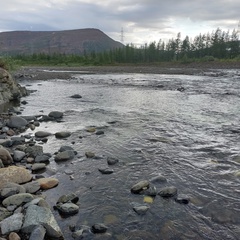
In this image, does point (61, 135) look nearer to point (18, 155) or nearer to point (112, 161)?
point (18, 155)

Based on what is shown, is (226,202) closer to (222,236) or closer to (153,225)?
(222,236)

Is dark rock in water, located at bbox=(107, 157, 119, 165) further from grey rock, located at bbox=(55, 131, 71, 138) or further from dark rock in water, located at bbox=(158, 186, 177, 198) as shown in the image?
grey rock, located at bbox=(55, 131, 71, 138)

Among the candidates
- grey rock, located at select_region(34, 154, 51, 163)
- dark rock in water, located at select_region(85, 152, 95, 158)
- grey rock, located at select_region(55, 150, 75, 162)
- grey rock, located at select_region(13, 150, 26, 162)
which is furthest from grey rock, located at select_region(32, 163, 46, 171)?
dark rock in water, located at select_region(85, 152, 95, 158)

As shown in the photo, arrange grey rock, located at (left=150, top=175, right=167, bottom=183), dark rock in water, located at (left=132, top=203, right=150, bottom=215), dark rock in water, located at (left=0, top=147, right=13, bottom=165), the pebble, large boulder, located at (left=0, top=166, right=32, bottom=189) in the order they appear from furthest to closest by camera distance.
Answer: dark rock in water, located at (left=0, top=147, right=13, bottom=165), grey rock, located at (left=150, top=175, right=167, bottom=183), the pebble, large boulder, located at (left=0, top=166, right=32, bottom=189), dark rock in water, located at (left=132, top=203, right=150, bottom=215)

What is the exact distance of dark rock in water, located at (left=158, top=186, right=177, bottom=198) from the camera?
805cm

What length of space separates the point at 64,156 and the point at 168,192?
473cm

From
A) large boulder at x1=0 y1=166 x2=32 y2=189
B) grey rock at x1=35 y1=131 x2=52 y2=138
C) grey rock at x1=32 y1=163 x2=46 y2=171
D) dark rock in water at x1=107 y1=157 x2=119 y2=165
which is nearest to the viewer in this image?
large boulder at x1=0 y1=166 x2=32 y2=189

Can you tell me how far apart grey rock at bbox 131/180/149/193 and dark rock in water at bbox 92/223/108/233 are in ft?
6.51

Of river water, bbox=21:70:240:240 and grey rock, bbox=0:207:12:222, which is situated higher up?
grey rock, bbox=0:207:12:222

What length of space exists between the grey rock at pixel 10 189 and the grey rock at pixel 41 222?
4.42ft

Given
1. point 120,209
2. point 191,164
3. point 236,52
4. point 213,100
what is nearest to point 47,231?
point 120,209

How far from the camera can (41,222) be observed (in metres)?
6.11

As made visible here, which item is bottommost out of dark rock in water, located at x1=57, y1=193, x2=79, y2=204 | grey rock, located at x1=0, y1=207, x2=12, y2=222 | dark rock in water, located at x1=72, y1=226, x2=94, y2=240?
dark rock in water, located at x1=72, y1=226, x2=94, y2=240

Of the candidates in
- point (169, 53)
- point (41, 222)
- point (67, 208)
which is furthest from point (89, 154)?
point (169, 53)
